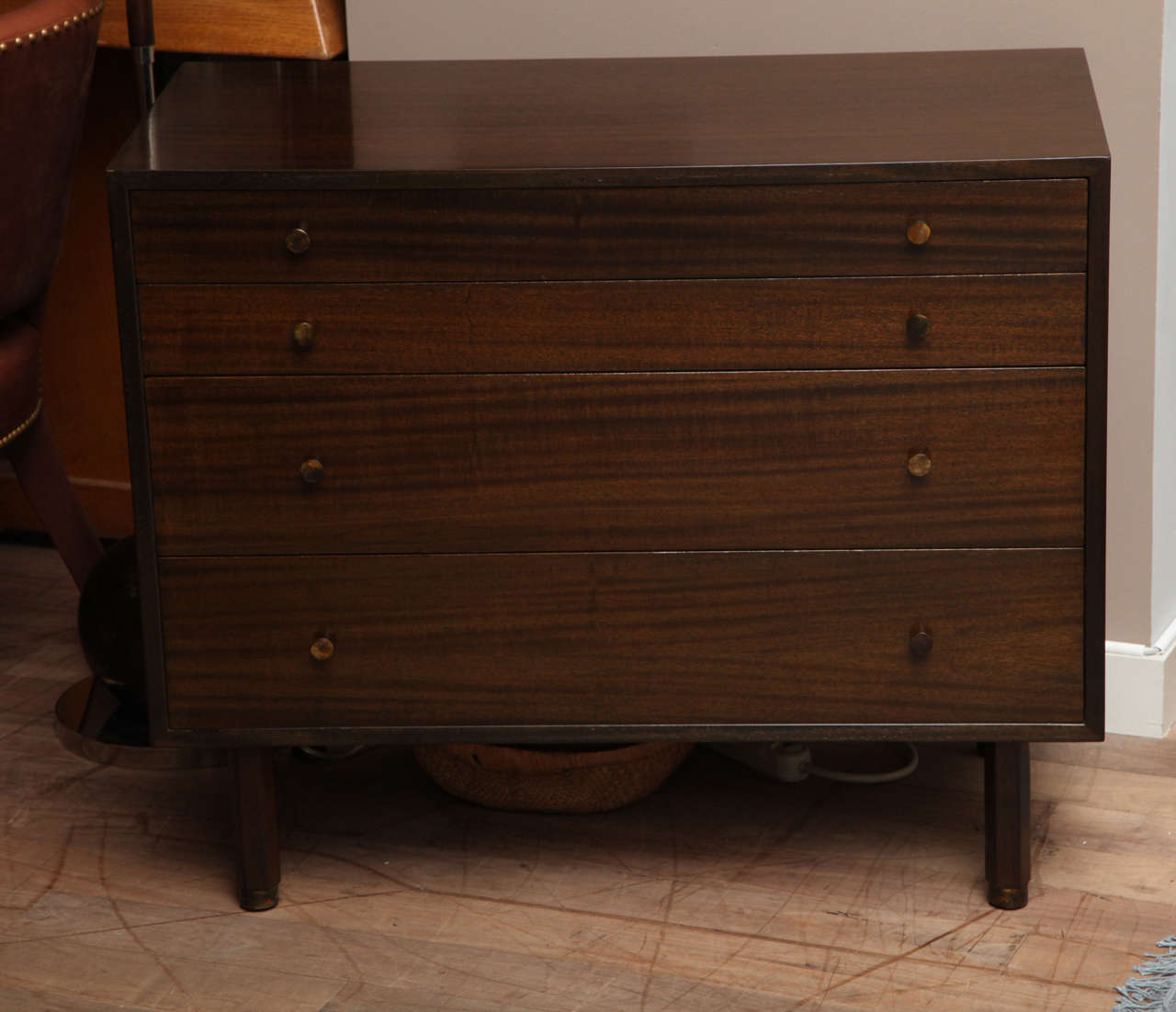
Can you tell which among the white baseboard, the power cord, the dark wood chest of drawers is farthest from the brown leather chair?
the white baseboard

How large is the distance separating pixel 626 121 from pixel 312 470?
16.2 inches

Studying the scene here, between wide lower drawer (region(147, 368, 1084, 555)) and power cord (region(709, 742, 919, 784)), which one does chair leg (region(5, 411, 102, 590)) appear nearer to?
wide lower drawer (region(147, 368, 1084, 555))

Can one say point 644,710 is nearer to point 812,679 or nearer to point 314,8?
point 812,679

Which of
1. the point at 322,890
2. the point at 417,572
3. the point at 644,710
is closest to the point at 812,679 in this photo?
the point at 644,710

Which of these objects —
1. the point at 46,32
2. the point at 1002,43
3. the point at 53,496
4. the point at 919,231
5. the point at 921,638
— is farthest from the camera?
the point at 53,496

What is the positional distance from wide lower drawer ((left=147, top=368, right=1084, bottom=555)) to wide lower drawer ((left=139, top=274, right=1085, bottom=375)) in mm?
15

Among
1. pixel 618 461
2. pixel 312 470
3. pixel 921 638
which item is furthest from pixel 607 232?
pixel 921 638

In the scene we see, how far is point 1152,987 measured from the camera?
1.44 m

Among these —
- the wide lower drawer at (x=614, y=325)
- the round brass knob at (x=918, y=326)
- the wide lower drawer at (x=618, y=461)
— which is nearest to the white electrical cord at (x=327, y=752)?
the wide lower drawer at (x=618, y=461)

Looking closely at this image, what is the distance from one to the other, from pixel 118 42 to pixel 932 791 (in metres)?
1.28

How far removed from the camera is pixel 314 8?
1963 millimetres

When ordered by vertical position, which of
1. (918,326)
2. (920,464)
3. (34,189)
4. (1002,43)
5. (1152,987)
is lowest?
(1152,987)

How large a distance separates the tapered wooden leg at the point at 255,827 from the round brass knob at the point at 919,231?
751 millimetres

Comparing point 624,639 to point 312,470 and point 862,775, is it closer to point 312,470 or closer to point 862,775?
point 312,470
